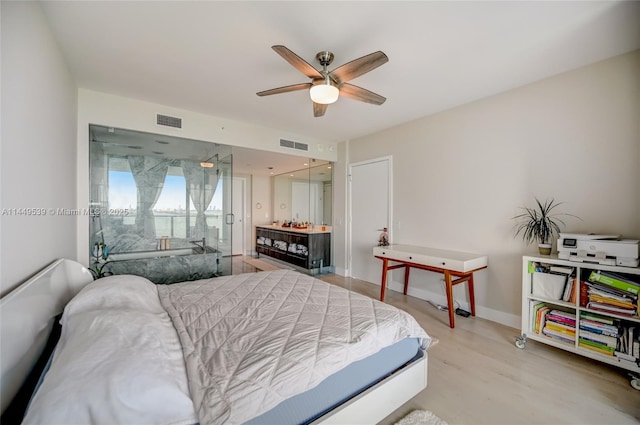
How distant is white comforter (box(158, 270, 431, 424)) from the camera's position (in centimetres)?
104

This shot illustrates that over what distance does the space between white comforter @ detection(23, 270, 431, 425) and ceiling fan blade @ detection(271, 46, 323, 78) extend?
172 centimetres

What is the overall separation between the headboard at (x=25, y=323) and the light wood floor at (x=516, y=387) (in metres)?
1.78

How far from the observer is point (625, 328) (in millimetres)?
1984

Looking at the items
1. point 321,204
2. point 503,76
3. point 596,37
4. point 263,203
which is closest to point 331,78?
point 503,76

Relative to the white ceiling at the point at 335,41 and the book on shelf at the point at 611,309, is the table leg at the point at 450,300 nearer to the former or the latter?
the book on shelf at the point at 611,309

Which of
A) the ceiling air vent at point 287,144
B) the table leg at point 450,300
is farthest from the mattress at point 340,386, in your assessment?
the ceiling air vent at point 287,144

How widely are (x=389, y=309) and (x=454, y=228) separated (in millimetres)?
2029

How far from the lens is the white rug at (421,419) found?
154 cm

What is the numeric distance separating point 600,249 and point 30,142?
154 inches

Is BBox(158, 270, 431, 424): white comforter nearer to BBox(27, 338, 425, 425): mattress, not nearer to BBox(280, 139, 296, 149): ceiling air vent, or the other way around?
BBox(27, 338, 425, 425): mattress

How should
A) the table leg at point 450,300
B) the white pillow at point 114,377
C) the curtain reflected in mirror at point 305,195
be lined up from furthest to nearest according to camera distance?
the curtain reflected in mirror at point 305,195 < the table leg at point 450,300 < the white pillow at point 114,377

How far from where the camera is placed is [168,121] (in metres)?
3.37

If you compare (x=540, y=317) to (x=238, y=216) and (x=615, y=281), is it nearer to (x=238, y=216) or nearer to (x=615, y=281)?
(x=615, y=281)

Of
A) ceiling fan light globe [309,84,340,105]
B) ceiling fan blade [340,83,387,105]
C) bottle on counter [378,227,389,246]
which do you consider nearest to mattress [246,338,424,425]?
ceiling fan light globe [309,84,340,105]
